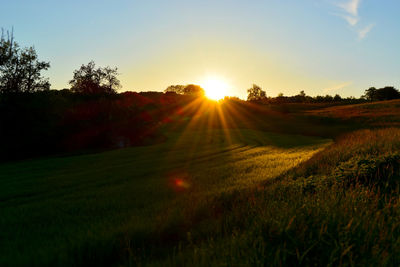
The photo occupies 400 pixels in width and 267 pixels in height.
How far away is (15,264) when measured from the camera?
13.6 ft

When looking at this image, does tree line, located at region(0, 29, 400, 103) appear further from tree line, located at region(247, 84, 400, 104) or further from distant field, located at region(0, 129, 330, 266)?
distant field, located at region(0, 129, 330, 266)

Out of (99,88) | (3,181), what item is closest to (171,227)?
(3,181)

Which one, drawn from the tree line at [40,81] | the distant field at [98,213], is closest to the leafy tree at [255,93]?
the tree line at [40,81]

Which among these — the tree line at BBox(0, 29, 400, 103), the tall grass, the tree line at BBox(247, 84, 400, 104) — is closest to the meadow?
the tall grass

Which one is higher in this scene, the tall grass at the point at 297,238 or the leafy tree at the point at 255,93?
the leafy tree at the point at 255,93

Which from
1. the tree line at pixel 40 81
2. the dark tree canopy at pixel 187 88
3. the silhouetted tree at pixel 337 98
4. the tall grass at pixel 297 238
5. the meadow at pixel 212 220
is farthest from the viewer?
the dark tree canopy at pixel 187 88

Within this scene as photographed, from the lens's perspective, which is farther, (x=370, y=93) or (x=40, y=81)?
(x=370, y=93)

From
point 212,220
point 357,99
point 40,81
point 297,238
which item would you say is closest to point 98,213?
point 212,220

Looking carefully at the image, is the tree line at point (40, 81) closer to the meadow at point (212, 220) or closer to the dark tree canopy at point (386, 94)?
the dark tree canopy at point (386, 94)

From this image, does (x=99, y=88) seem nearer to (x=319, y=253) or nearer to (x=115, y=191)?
(x=115, y=191)

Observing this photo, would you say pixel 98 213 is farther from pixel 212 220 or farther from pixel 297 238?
pixel 297 238

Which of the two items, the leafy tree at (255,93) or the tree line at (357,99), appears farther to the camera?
the leafy tree at (255,93)

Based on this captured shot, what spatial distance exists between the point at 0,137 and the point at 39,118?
462 cm

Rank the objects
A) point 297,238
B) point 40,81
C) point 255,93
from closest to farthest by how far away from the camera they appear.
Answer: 1. point 297,238
2. point 40,81
3. point 255,93
